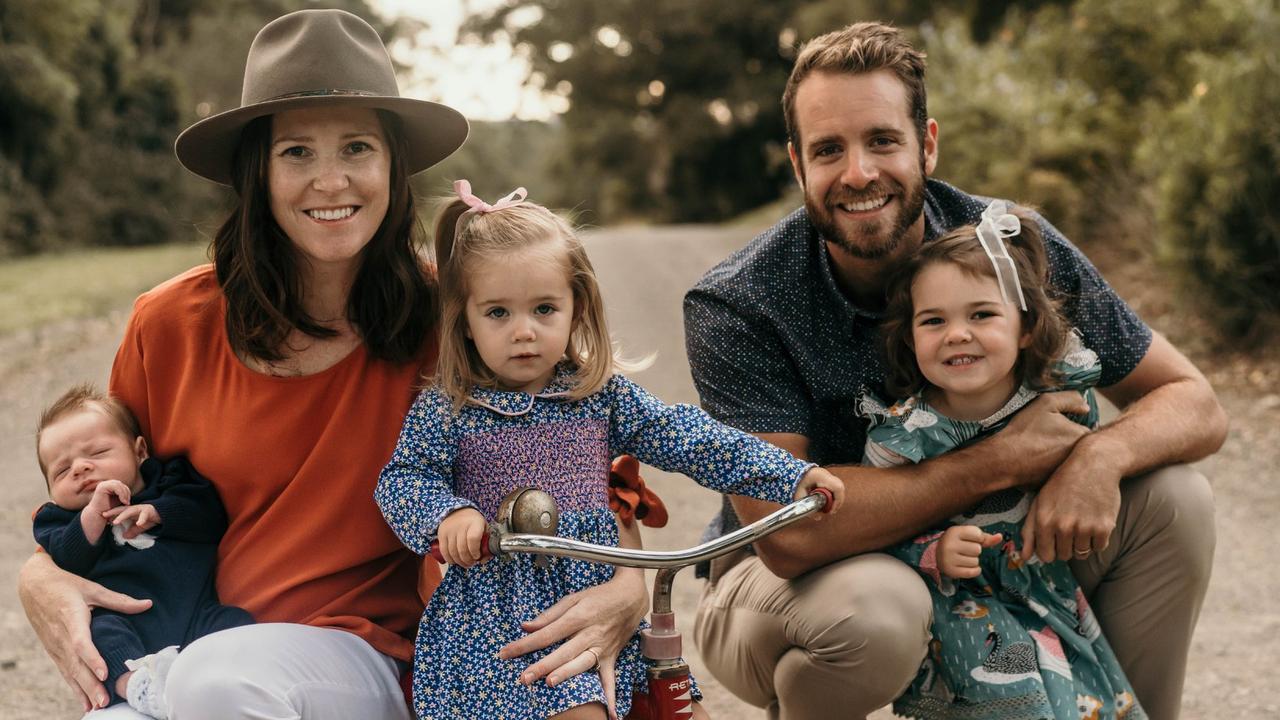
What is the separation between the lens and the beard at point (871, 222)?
9.87 feet

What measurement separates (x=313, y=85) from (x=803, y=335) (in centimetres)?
129

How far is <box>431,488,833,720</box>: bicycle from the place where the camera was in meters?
1.96

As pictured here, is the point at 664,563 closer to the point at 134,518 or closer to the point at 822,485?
the point at 822,485

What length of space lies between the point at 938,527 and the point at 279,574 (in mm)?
1482

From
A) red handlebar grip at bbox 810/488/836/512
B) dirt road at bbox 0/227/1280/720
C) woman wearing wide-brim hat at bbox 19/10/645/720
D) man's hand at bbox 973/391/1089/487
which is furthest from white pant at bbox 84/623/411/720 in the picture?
man's hand at bbox 973/391/1089/487

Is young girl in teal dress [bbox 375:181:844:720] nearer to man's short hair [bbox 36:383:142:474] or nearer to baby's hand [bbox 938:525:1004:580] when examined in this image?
baby's hand [bbox 938:525:1004:580]

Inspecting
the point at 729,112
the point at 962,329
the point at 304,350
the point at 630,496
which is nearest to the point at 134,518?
the point at 304,350

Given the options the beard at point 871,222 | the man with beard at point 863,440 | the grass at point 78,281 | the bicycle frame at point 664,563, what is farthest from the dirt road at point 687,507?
the bicycle frame at point 664,563

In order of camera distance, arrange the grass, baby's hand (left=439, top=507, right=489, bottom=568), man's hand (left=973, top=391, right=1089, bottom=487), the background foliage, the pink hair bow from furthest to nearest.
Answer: the grass < the background foliage < man's hand (left=973, top=391, right=1089, bottom=487) < the pink hair bow < baby's hand (left=439, top=507, right=489, bottom=568)

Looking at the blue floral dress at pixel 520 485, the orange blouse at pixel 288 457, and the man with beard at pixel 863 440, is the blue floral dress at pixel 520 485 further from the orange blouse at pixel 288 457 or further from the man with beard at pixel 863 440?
the man with beard at pixel 863 440

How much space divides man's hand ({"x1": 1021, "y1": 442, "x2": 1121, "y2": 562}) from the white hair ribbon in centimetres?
39

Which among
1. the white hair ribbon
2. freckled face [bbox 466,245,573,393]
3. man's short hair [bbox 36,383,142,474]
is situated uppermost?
→ the white hair ribbon

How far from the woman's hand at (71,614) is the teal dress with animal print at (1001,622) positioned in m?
1.69

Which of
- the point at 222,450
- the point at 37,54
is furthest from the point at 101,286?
the point at 222,450
